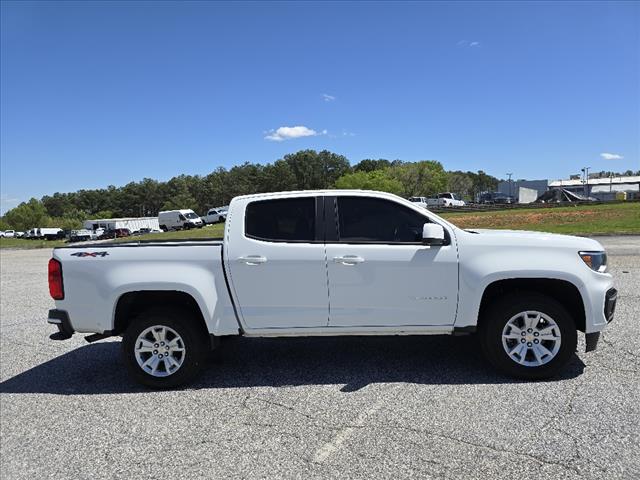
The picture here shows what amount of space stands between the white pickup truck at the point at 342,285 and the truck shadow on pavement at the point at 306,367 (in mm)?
395

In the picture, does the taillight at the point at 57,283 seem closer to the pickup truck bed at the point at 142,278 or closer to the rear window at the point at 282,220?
the pickup truck bed at the point at 142,278

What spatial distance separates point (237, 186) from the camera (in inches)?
5148

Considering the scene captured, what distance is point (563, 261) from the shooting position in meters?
4.39

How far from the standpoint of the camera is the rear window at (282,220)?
4.61 meters

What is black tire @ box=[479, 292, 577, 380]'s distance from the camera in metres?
4.37

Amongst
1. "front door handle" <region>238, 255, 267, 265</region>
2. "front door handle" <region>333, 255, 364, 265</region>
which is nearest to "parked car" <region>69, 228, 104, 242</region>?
"front door handle" <region>238, 255, 267, 265</region>

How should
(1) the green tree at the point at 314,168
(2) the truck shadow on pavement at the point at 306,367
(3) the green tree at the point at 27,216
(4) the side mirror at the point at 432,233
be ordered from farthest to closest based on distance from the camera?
(1) the green tree at the point at 314,168 → (3) the green tree at the point at 27,216 → (2) the truck shadow on pavement at the point at 306,367 → (4) the side mirror at the point at 432,233

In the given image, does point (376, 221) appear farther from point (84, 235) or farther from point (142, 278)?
point (84, 235)

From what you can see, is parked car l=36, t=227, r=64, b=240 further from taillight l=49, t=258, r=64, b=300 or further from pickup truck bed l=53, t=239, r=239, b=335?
pickup truck bed l=53, t=239, r=239, b=335

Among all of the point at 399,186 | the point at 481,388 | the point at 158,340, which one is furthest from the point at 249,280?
the point at 399,186

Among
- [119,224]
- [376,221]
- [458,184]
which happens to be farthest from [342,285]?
[458,184]

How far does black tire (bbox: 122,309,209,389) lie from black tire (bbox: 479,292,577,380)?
276 centimetres

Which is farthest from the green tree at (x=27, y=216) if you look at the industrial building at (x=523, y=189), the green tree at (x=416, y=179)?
the industrial building at (x=523, y=189)

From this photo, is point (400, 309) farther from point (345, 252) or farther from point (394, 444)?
point (394, 444)
